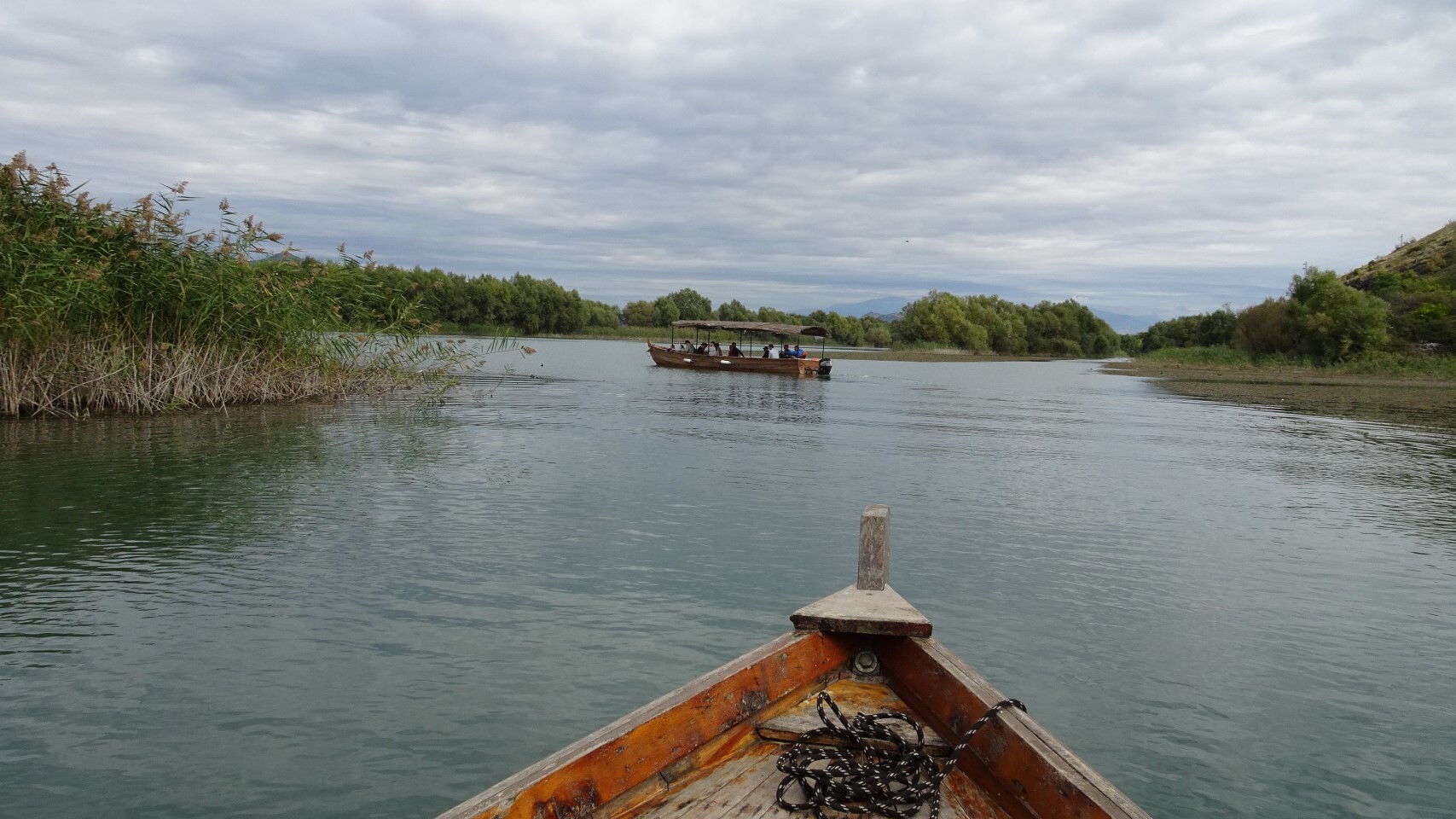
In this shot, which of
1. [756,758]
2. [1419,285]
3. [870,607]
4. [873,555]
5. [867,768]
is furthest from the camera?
[1419,285]

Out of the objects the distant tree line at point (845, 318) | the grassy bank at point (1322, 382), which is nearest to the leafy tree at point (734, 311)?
the distant tree line at point (845, 318)

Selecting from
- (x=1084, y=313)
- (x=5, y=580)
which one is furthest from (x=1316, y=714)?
(x=1084, y=313)

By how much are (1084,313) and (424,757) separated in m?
153

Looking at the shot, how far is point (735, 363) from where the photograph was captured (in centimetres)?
5331

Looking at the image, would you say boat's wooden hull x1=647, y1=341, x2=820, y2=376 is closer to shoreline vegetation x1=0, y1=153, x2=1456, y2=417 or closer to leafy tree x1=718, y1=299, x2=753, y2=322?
shoreline vegetation x1=0, y1=153, x2=1456, y2=417

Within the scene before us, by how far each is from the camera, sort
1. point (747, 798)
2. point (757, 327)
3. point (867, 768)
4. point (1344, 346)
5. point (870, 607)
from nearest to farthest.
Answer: point (747, 798) < point (867, 768) < point (870, 607) < point (757, 327) < point (1344, 346)

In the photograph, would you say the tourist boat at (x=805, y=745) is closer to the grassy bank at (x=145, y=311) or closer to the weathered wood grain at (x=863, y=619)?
the weathered wood grain at (x=863, y=619)

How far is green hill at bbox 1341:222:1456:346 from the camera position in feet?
209

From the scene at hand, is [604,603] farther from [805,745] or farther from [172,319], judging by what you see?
[172,319]

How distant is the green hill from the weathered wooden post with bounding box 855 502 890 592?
7267 centimetres

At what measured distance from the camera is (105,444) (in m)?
17.2

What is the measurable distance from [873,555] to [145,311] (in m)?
18.8

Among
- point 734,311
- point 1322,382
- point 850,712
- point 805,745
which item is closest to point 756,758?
point 805,745

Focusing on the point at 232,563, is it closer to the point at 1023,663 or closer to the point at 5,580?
the point at 5,580
